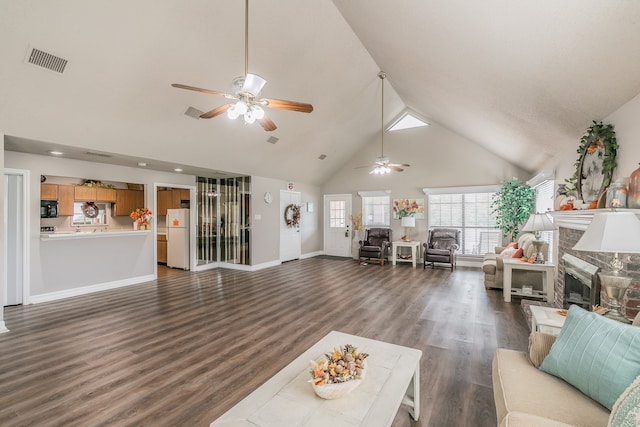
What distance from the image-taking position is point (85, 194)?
648cm

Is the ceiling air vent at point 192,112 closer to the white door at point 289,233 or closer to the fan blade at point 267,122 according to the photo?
the fan blade at point 267,122

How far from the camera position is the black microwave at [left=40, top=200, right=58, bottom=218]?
18.8 ft

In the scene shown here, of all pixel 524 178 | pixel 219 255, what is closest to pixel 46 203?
pixel 219 255

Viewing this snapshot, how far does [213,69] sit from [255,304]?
340 cm

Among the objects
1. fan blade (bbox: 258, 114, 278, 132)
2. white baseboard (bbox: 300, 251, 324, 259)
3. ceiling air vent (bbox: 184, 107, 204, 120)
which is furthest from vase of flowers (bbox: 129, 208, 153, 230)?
white baseboard (bbox: 300, 251, 324, 259)

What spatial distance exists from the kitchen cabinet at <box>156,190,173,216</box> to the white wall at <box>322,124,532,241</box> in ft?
16.7

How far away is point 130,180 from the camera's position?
582 centimetres

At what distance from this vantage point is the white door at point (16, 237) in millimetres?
4410

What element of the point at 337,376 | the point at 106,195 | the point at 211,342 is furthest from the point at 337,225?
the point at 337,376

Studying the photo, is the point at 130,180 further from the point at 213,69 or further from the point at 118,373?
the point at 118,373

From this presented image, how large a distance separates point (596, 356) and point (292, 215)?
738 centimetres

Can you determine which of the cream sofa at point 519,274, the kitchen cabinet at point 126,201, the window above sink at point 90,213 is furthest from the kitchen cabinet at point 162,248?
the cream sofa at point 519,274

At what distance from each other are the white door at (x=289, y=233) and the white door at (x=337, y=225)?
1165mm

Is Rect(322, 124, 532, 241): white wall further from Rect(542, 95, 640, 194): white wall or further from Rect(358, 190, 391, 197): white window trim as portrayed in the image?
Rect(542, 95, 640, 194): white wall
